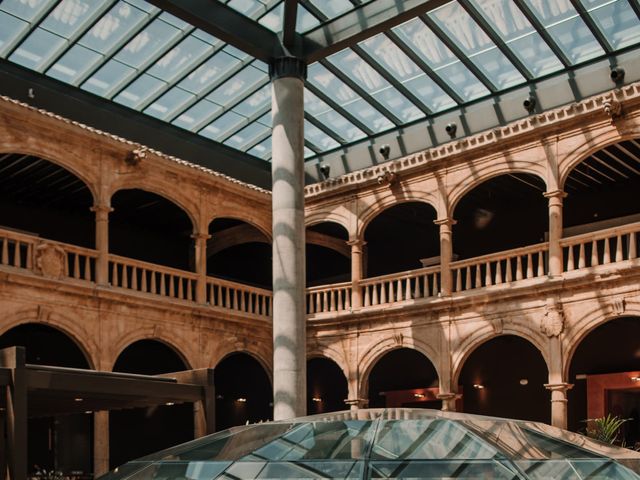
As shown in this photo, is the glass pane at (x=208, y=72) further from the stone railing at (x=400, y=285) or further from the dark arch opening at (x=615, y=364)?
the dark arch opening at (x=615, y=364)

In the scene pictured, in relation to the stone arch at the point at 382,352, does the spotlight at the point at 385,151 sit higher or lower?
higher

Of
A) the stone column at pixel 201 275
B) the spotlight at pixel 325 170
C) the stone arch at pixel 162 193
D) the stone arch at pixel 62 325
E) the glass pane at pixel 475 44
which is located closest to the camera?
the stone arch at pixel 62 325

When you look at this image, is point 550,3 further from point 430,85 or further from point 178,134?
point 178,134

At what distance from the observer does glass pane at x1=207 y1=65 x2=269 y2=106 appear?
18703mm

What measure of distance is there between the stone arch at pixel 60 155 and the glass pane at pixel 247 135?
3952 millimetres

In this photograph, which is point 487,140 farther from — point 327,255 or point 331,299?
point 327,255

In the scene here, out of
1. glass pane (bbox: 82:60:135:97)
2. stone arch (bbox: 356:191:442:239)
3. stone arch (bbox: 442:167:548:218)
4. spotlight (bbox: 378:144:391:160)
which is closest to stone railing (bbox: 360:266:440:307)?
stone arch (bbox: 356:191:442:239)

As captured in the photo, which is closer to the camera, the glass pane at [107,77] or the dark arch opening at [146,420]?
the glass pane at [107,77]

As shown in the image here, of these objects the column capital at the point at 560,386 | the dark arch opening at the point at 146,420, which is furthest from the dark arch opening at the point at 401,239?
the column capital at the point at 560,386

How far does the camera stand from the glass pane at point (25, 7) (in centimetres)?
1596

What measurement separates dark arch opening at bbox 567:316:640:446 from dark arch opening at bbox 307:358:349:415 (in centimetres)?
629

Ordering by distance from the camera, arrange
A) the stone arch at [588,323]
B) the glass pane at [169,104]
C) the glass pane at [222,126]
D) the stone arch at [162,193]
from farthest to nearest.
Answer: the glass pane at [222,126] < the glass pane at [169,104] < the stone arch at [162,193] < the stone arch at [588,323]

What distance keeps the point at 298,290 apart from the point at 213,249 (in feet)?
27.0

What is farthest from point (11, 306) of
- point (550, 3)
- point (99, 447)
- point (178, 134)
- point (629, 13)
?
point (629, 13)
